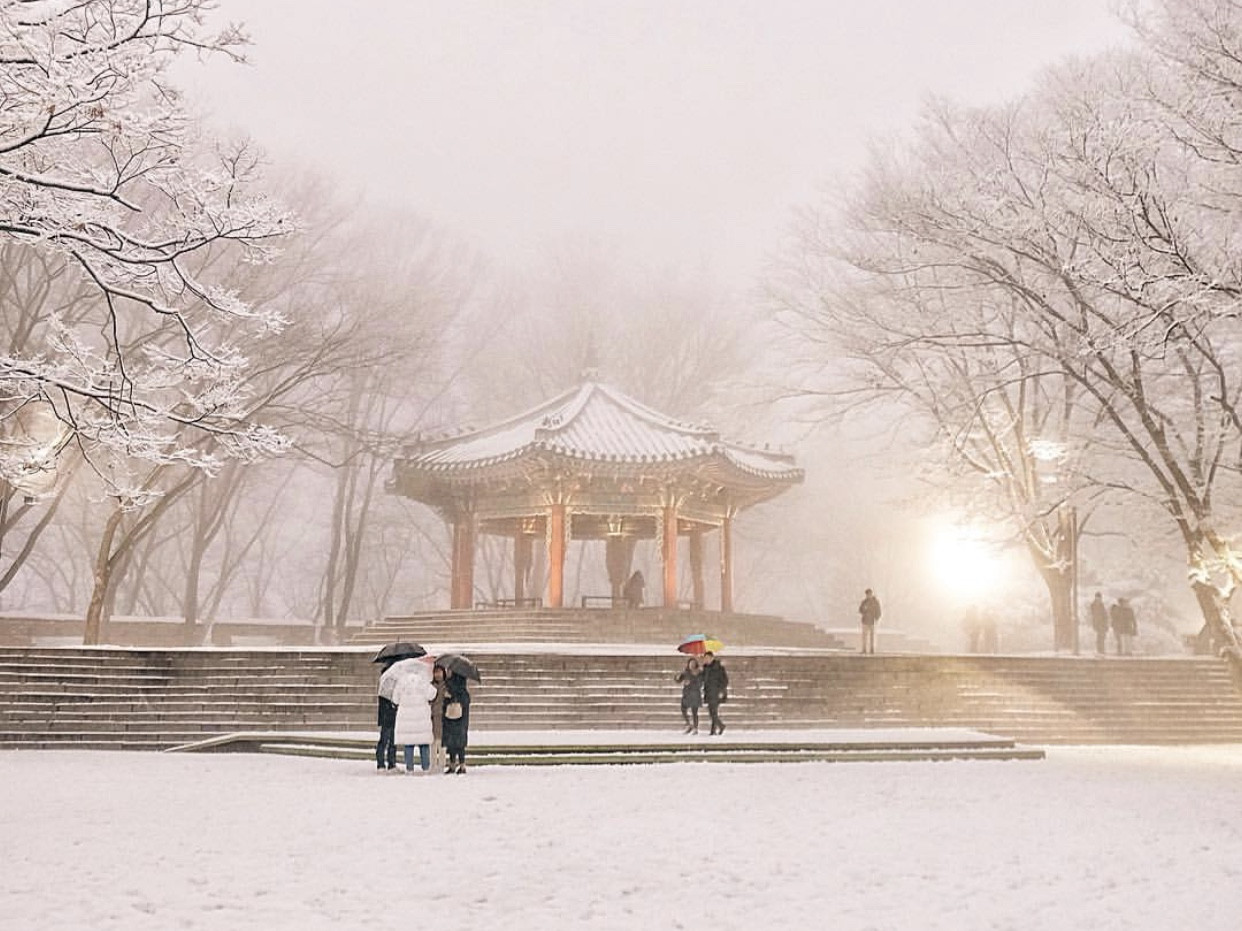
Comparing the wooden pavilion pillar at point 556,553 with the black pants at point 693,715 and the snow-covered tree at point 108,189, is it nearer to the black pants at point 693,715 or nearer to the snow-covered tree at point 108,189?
the black pants at point 693,715

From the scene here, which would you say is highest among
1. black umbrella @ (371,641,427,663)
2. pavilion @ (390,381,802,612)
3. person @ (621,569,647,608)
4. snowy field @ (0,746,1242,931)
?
pavilion @ (390,381,802,612)

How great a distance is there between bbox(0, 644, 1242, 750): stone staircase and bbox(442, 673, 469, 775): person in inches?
176

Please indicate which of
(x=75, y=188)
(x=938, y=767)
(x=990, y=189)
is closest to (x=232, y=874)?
(x=75, y=188)

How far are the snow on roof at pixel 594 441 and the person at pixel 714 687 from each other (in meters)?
8.38

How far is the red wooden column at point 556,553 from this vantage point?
2345cm

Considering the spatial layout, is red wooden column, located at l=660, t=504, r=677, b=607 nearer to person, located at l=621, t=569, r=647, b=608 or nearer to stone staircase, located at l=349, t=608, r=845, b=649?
stone staircase, located at l=349, t=608, r=845, b=649

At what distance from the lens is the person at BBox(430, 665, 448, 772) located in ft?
37.8

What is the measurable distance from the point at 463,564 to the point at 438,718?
13.6 meters

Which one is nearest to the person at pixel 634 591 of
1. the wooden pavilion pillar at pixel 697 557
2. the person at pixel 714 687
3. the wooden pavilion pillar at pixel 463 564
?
the wooden pavilion pillar at pixel 697 557

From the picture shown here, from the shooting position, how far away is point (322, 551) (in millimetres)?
57156

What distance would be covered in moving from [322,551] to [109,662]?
1642 inches

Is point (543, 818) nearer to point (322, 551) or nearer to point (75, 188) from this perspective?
point (75, 188)

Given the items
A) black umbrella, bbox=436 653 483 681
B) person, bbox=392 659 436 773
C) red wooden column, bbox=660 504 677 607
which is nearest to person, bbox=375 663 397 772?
person, bbox=392 659 436 773

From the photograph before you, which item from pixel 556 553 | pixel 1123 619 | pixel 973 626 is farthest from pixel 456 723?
pixel 973 626
